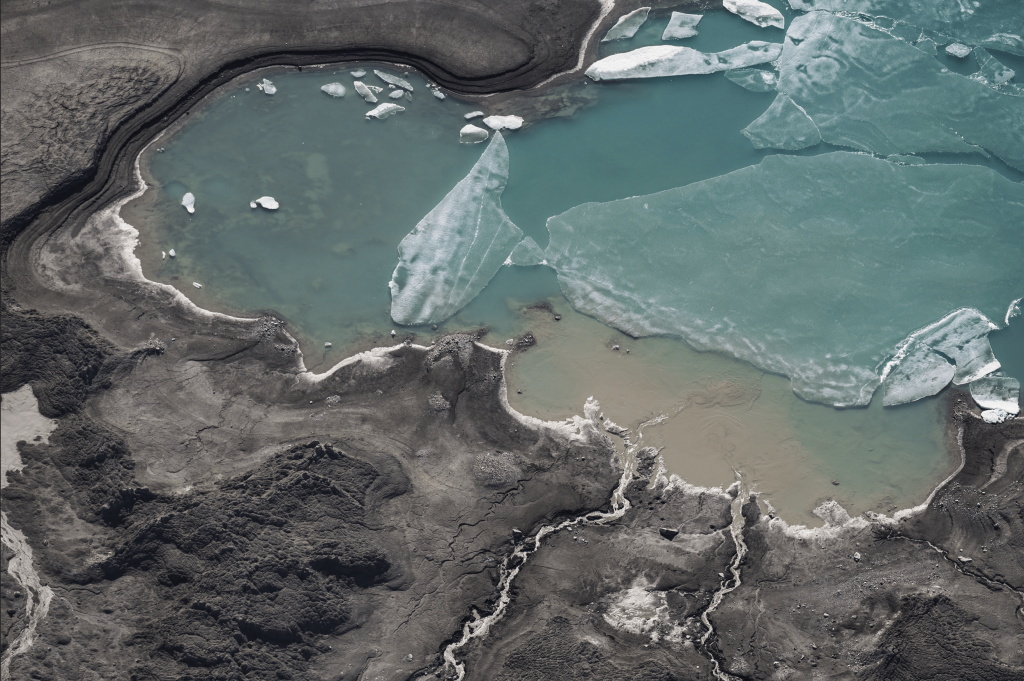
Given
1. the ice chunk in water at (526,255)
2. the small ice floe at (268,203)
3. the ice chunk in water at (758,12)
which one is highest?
the ice chunk in water at (758,12)

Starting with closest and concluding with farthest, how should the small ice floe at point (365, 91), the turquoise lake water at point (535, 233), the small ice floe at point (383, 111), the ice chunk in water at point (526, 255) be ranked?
1. the turquoise lake water at point (535, 233)
2. the ice chunk in water at point (526, 255)
3. the small ice floe at point (383, 111)
4. the small ice floe at point (365, 91)

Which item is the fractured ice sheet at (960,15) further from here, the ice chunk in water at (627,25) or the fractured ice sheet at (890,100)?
the ice chunk in water at (627,25)

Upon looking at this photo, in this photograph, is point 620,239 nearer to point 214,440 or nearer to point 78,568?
point 214,440

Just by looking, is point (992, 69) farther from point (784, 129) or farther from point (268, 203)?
point (268, 203)

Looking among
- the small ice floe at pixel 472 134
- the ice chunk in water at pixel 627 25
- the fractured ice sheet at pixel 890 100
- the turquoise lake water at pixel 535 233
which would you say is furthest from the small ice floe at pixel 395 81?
the fractured ice sheet at pixel 890 100

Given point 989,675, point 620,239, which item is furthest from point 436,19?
point 989,675

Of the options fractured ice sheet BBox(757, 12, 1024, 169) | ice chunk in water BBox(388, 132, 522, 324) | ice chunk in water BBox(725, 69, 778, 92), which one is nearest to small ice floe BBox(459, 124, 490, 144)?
ice chunk in water BBox(388, 132, 522, 324)

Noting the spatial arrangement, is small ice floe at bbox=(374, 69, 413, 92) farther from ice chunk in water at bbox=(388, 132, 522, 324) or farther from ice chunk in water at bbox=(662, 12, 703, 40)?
ice chunk in water at bbox=(662, 12, 703, 40)
